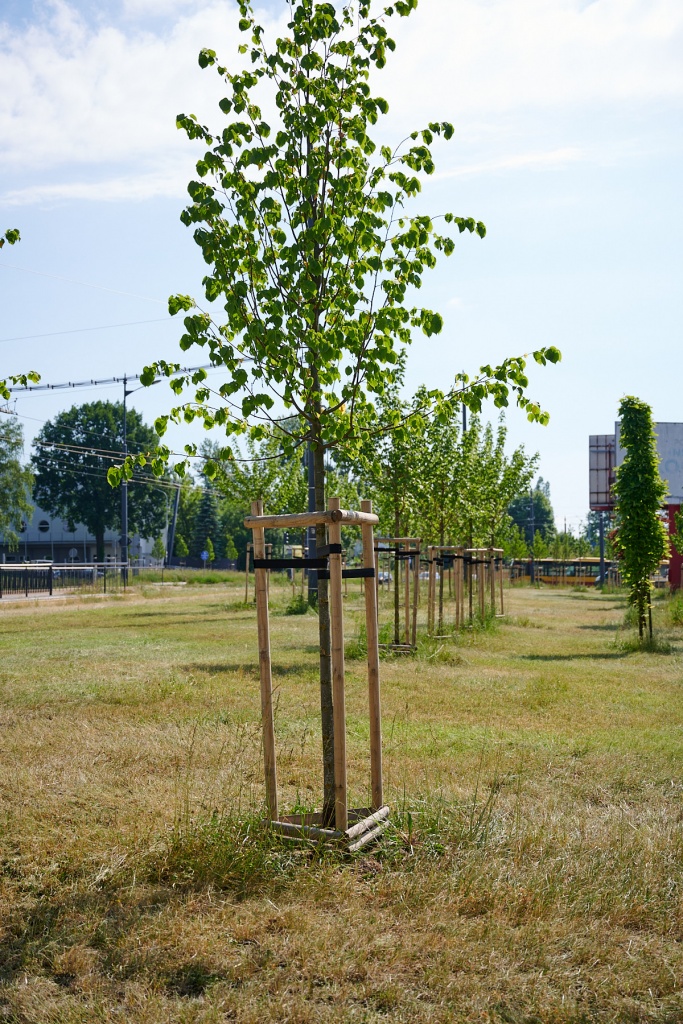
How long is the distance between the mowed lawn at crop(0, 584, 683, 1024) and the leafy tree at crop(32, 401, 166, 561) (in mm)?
71345

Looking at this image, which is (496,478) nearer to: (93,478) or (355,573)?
(355,573)

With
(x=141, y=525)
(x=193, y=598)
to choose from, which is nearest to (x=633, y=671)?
(x=193, y=598)

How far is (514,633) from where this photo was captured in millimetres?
20641

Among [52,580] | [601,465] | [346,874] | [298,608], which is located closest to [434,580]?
[298,608]

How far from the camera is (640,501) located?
61.0 feet

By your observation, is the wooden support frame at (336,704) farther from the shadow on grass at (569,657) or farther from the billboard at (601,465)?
the billboard at (601,465)

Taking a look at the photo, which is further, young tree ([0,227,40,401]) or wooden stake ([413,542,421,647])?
wooden stake ([413,542,421,647])

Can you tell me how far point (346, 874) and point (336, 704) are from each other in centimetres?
88

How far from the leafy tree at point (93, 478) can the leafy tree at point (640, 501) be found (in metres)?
62.9

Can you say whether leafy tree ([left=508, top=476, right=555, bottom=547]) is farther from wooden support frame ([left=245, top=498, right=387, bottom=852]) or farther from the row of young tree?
wooden support frame ([left=245, top=498, right=387, bottom=852])

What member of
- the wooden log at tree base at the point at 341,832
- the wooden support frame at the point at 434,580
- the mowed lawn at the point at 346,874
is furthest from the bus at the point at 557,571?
the wooden log at tree base at the point at 341,832

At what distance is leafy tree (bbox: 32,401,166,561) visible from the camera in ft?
262

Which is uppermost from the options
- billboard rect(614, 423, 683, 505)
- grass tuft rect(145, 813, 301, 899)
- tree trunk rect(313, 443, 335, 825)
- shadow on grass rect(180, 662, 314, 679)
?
billboard rect(614, 423, 683, 505)

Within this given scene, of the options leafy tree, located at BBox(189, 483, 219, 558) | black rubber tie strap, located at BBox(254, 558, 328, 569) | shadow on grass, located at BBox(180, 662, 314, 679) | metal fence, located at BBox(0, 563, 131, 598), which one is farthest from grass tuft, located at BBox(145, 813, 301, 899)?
leafy tree, located at BBox(189, 483, 219, 558)
